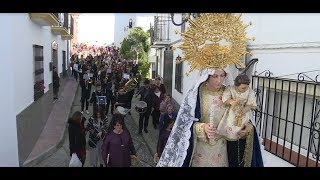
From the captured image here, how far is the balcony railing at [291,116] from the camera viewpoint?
5.02 metres

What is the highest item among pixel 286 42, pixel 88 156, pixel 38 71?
pixel 286 42

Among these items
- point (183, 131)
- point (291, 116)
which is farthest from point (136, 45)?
point (183, 131)

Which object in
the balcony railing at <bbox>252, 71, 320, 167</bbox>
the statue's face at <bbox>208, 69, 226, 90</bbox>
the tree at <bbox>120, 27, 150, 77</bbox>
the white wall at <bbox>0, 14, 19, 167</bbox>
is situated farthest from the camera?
the tree at <bbox>120, 27, 150, 77</bbox>

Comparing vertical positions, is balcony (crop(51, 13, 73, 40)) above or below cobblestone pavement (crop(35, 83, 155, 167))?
above

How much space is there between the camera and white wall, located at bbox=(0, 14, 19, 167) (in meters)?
6.38

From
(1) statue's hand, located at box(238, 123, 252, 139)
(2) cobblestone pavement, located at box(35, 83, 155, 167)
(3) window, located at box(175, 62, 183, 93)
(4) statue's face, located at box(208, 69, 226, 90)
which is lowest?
(2) cobblestone pavement, located at box(35, 83, 155, 167)

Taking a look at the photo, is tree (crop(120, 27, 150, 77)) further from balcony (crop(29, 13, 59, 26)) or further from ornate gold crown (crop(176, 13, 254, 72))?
ornate gold crown (crop(176, 13, 254, 72))

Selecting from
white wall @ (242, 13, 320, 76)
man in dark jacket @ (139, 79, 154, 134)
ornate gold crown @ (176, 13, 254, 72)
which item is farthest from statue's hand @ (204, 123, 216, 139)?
man in dark jacket @ (139, 79, 154, 134)

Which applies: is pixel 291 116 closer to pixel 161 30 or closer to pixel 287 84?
pixel 287 84

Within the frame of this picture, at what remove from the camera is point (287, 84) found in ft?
18.5

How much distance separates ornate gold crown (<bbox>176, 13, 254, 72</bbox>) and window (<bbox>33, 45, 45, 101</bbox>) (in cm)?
545

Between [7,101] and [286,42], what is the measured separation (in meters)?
4.27
